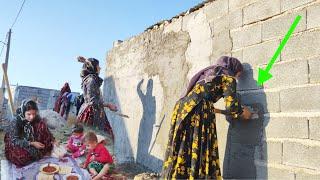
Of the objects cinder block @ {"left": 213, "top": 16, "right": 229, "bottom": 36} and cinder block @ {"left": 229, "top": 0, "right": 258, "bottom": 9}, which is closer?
cinder block @ {"left": 229, "top": 0, "right": 258, "bottom": 9}

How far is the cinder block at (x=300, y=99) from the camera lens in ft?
8.75

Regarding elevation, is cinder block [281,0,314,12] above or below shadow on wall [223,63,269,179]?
above

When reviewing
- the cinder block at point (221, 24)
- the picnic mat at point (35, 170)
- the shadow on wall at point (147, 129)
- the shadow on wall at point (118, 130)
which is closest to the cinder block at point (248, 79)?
the cinder block at point (221, 24)

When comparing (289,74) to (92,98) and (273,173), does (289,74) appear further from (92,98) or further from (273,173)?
(92,98)

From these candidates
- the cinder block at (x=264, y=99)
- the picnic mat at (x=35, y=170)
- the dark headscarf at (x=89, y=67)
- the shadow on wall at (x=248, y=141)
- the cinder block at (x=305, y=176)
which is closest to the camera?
the cinder block at (x=305, y=176)

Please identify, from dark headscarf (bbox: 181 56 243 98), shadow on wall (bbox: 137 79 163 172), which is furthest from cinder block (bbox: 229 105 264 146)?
shadow on wall (bbox: 137 79 163 172)

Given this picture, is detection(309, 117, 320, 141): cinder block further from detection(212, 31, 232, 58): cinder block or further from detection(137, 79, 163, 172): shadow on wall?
detection(137, 79, 163, 172): shadow on wall

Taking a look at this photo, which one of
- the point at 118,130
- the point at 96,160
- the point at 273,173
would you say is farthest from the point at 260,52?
the point at 118,130

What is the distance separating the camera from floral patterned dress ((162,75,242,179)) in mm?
3023

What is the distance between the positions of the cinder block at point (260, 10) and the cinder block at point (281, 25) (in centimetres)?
7

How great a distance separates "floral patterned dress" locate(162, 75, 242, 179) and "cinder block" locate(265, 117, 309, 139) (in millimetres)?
270

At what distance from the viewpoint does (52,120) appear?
6195mm

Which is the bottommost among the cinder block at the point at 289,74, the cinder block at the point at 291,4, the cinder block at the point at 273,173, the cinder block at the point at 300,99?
the cinder block at the point at 273,173
